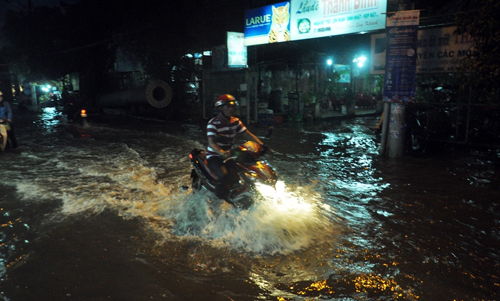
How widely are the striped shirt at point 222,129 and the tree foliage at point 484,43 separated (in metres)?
5.75

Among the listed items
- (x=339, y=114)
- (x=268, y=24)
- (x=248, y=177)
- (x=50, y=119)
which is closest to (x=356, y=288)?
(x=248, y=177)

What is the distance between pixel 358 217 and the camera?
5.79 m

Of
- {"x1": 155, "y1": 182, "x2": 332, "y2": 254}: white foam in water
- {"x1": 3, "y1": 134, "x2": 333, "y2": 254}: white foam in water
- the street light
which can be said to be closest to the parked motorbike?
{"x1": 3, "y1": 134, "x2": 333, "y2": 254}: white foam in water

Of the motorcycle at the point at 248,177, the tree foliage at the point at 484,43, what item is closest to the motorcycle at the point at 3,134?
the motorcycle at the point at 248,177

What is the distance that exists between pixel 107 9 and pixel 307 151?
25.3 metres

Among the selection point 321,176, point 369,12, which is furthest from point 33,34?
point 321,176

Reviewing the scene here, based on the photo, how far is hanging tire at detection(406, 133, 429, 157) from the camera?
1042 centimetres

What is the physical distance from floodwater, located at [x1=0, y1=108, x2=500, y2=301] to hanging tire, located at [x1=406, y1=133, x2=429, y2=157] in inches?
36.0

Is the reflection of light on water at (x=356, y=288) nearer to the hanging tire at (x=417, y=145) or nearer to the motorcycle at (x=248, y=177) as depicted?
the motorcycle at (x=248, y=177)

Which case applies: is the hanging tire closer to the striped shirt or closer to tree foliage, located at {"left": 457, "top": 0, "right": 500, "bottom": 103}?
tree foliage, located at {"left": 457, "top": 0, "right": 500, "bottom": 103}

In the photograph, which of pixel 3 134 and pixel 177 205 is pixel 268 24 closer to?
pixel 3 134

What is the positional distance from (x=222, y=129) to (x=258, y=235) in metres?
1.63

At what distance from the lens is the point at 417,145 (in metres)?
10.5

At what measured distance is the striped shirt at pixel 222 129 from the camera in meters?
5.41
